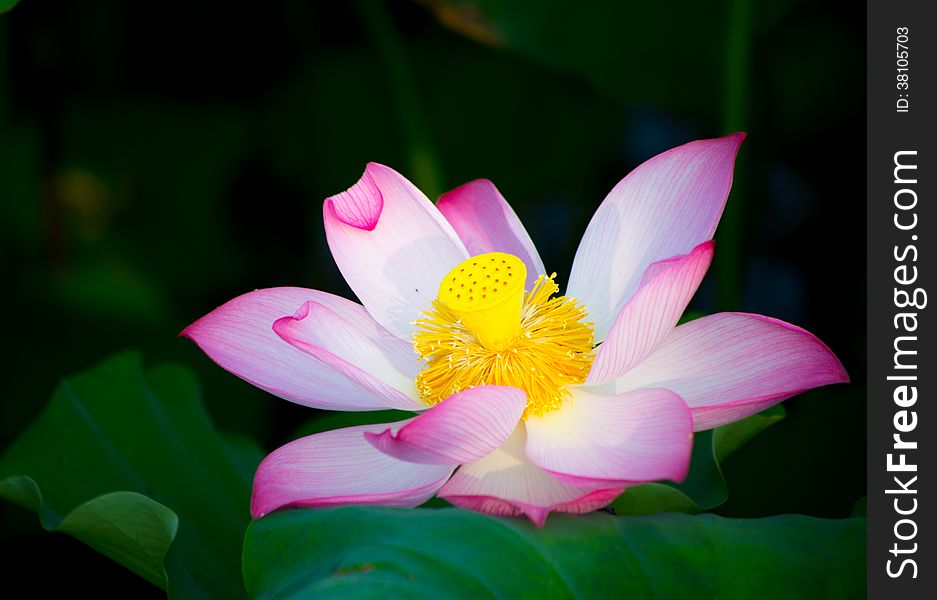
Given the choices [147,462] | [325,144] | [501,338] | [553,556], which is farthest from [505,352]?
[325,144]

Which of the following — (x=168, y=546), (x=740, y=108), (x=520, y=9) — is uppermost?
(x=520, y=9)

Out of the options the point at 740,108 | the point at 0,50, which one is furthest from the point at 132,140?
the point at 740,108

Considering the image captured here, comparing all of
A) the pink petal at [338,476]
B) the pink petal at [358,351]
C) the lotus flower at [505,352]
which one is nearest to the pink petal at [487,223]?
the lotus flower at [505,352]

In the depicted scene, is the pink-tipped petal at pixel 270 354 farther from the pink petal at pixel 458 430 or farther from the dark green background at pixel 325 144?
the dark green background at pixel 325 144

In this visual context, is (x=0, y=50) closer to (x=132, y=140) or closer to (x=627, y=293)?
(x=132, y=140)

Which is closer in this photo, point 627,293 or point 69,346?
point 627,293

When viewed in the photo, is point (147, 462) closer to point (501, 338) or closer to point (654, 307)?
point (501, 338)
